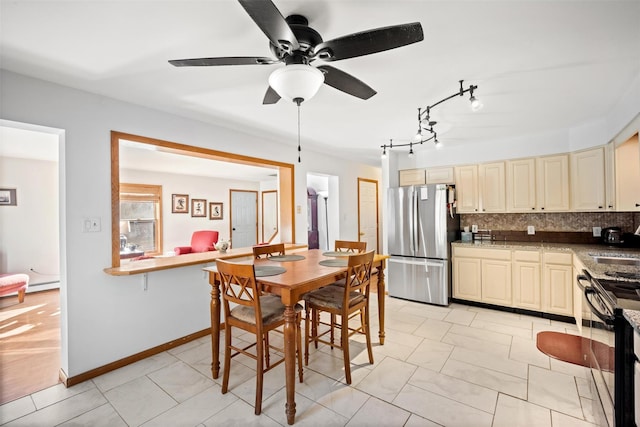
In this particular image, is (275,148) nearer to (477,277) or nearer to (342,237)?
(342,237)

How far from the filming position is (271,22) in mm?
1168

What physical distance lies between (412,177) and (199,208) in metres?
4.90

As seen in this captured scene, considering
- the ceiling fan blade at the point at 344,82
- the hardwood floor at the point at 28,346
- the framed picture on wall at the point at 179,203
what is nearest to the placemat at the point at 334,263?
the ceiling fan blade at the point at 344,82

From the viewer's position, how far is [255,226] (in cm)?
809

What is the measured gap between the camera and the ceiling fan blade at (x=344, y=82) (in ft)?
5.32

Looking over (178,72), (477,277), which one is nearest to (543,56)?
(178,72)

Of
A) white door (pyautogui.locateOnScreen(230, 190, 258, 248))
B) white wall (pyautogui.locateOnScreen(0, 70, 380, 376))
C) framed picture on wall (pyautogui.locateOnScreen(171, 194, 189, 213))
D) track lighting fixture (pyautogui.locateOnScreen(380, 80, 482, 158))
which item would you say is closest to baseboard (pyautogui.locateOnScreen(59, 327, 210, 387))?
white wall (pyautogui.locateOnScreen(0, 70, 380, 376))

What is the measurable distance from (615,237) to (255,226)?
7.07m

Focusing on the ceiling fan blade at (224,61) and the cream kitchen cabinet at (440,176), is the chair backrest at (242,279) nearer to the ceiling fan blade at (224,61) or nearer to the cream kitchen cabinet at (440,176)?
the ceiling fan blade at (224,61)

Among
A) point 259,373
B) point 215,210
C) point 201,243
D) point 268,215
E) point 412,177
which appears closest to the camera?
point 259,373

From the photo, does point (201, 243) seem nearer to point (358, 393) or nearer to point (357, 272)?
point (357, 272)

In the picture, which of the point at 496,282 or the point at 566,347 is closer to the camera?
the point at 566,347

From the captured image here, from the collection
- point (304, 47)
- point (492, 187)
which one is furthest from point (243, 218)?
point (304, 47)

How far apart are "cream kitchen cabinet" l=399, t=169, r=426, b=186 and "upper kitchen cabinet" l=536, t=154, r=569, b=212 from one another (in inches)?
57.1
